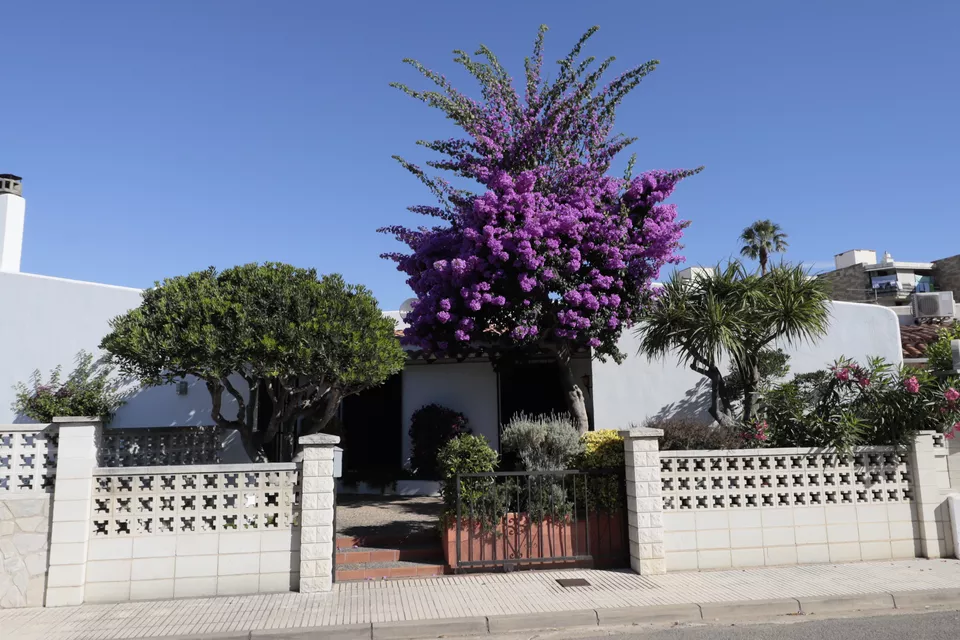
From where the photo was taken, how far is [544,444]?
Result: 29.3ft

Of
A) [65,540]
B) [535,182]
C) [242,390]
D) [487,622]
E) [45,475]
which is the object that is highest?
[535,182]

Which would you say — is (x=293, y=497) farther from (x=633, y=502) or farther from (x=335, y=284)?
(x=633, y=502)

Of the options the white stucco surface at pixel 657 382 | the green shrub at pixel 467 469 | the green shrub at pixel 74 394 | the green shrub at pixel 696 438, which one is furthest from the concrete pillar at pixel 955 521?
the green shrub at pixel 74 394

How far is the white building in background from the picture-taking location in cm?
1182

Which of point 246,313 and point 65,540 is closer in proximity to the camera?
point 65,540

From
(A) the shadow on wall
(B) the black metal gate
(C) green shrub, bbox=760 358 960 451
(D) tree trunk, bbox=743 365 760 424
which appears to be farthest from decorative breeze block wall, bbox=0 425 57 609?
(A) the shadow on wall

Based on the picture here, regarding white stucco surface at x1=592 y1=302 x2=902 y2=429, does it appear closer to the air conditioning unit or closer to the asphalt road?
the asphalt road

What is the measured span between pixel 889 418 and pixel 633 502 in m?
3.66

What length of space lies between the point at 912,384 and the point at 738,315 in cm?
221

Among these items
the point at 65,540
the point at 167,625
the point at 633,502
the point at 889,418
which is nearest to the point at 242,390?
the point at 65,540

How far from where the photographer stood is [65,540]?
6.75 meters

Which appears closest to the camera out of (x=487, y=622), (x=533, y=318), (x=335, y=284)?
(x=487, y=622)

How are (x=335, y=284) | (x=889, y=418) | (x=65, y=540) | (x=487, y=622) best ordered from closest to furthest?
(x=487, y=622), (x=65, y=540), (x=889, y=418), (x=335, y=284)

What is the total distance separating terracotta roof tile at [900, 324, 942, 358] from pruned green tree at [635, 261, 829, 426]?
6003mm
